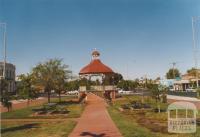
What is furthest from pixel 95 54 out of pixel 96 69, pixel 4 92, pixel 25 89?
pixel 4 92

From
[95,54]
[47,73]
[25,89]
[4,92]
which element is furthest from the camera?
[95,54]

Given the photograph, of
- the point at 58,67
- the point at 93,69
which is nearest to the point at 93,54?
the point at 93,69

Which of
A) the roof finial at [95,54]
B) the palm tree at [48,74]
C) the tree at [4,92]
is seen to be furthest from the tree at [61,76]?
the tree at [4,92]

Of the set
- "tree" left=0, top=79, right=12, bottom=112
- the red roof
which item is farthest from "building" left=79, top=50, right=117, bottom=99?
"tree" left=0, top=79, right=12, bottom=112

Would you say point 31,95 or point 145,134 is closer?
point 145,134

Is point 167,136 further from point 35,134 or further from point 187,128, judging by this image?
point 35,134

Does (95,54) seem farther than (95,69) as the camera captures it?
Yes

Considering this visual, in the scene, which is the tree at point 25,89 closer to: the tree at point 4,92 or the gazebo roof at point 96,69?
the tree at point 4,92

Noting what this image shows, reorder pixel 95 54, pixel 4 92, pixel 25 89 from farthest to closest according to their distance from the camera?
pixel 95 54
pixel 25 89
pixel 4 92

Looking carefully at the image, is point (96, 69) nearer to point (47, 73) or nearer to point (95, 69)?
point (95, 69)

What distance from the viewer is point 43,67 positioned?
47906mm

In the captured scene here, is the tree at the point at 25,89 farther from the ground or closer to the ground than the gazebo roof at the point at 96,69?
closer to the ground

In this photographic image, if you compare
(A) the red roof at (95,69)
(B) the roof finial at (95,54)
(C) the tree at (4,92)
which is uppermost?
(B) the roof finial at (95,54)

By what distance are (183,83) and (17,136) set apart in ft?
298
